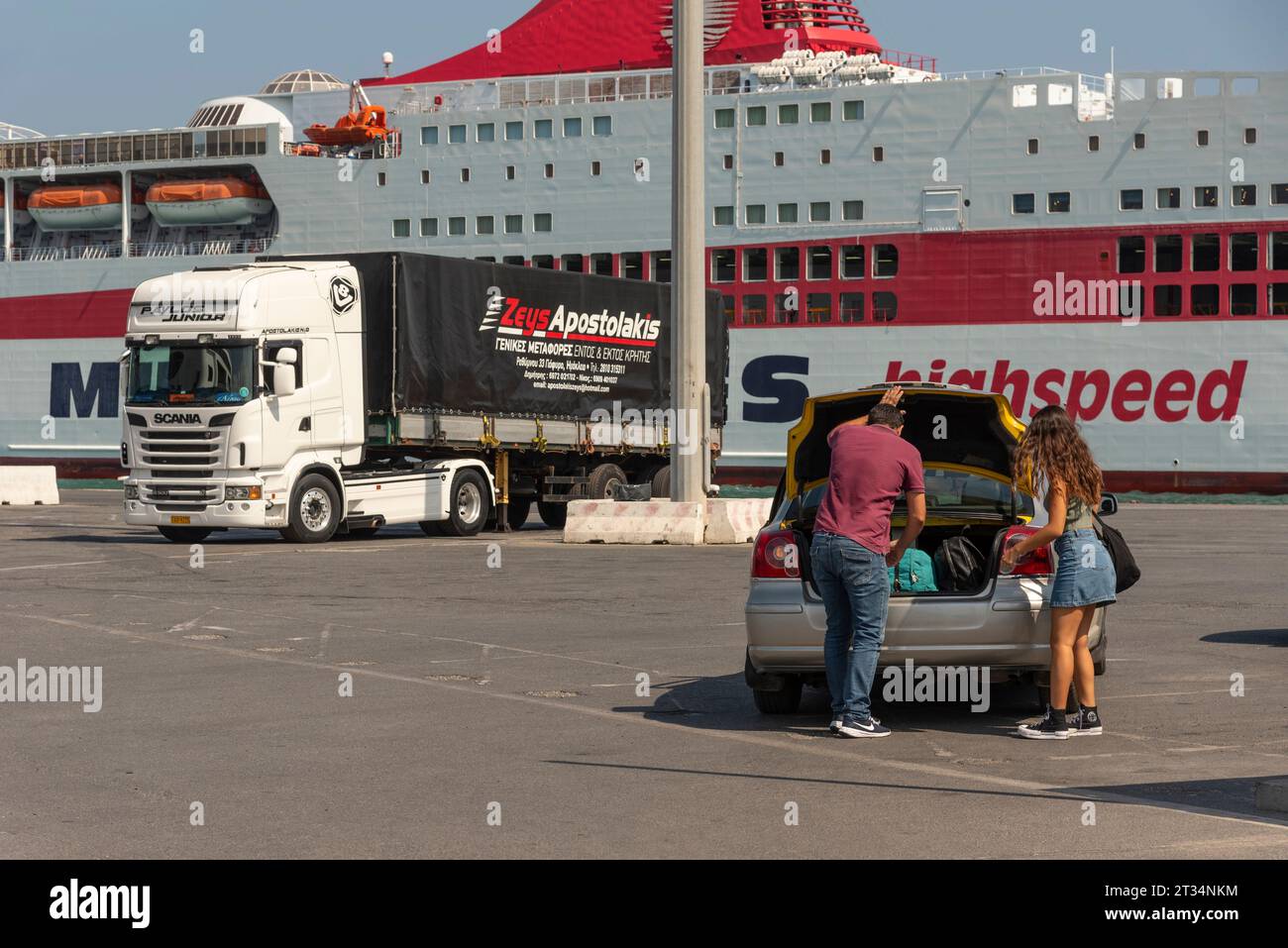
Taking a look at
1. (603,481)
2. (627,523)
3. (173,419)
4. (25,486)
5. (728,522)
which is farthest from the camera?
(25,486)

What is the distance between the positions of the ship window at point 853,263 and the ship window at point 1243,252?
27.5ft

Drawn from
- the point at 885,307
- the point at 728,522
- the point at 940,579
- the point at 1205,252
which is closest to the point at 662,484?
the point at 728,522

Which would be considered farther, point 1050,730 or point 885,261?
point 885,261

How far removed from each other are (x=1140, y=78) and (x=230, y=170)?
2539 centimetres

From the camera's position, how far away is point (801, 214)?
42094mm

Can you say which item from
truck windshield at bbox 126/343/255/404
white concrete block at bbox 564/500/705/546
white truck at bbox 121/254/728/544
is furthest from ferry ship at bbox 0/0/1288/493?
truck windshield at bbox 126/343/255/404

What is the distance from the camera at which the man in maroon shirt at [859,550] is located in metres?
8.34

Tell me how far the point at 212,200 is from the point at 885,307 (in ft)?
66.8

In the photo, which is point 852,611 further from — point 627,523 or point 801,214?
point 801,214

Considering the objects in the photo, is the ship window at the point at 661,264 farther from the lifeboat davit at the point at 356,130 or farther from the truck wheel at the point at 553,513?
the truck wheel at the point at 553,513

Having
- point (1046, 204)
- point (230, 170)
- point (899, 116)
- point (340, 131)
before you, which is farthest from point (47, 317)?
point (1046, 204)

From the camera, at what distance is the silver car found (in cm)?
859

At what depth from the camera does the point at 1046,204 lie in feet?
130

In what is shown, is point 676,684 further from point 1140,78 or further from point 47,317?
point 47,317
